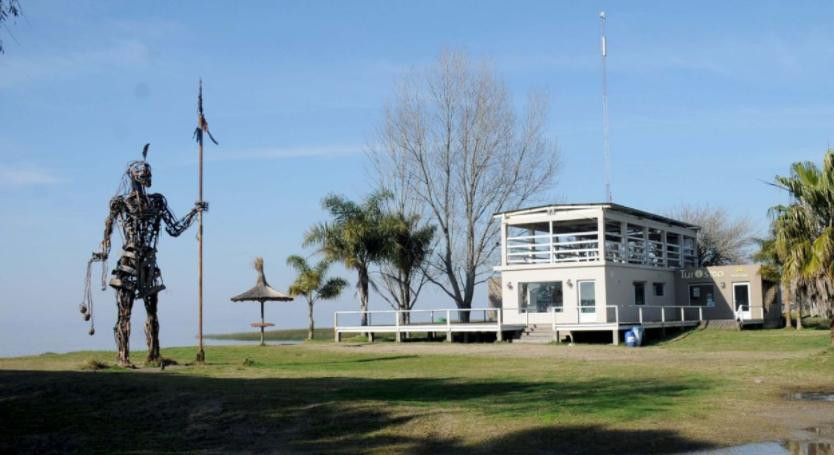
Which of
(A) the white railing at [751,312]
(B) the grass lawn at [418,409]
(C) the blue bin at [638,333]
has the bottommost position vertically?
(B) the grass lawn at [418,409]

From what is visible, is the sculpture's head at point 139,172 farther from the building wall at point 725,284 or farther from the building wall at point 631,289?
the building wall at point 725,284

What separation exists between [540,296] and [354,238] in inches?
369

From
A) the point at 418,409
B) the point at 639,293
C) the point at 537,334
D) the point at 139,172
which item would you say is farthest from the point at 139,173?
the point at 639,293

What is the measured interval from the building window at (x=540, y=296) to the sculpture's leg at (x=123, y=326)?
19.9 m

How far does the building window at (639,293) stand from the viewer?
40.9m

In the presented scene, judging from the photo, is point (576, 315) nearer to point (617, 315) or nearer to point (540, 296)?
point (617, 315)

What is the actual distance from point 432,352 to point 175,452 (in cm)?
2006

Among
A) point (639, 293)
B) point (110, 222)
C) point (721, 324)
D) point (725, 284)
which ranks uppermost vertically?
point (110, 222)

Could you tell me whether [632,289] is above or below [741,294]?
above

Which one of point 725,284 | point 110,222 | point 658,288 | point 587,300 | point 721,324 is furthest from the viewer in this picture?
point 658,288

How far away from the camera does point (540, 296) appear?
39.7 meters

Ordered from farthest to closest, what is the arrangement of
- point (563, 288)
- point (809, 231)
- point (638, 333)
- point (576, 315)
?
point (563, 288) → point (576, 315) → point (638, 333) → point (809, 231)

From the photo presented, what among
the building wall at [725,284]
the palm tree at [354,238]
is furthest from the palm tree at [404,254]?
the building wall at [725,284]

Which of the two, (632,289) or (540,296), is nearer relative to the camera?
(540,296)
